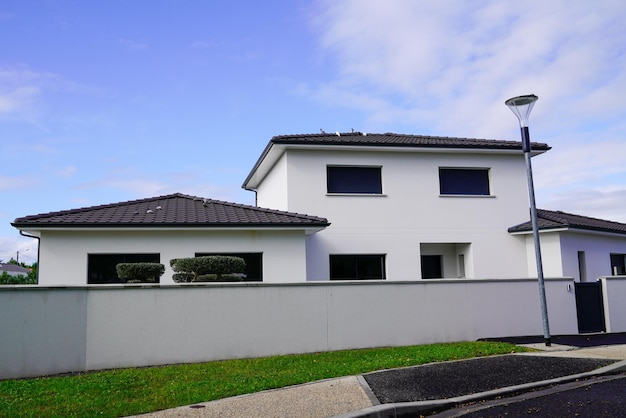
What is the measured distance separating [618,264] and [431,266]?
6878mm

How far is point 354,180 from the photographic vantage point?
64.7 feet

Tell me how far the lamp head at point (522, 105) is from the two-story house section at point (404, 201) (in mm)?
6153

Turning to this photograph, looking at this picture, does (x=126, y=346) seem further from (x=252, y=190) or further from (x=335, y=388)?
(x=252, y=190)

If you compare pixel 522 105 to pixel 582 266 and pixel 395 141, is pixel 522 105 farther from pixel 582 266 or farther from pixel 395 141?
pixel 582 266

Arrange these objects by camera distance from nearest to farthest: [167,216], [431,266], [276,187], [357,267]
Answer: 1. [167,216]
2. [357,267]
3. [276,187]
4. [431,266]

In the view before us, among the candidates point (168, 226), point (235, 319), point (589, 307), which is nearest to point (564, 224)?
point (589, 307)

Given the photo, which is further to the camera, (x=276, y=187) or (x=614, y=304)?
(x=276, y=187)

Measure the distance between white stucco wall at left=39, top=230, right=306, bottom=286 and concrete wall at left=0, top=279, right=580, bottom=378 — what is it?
9.49 ft

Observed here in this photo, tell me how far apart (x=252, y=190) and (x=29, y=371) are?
16.3 metres

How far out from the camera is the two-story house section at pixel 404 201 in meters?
19.0

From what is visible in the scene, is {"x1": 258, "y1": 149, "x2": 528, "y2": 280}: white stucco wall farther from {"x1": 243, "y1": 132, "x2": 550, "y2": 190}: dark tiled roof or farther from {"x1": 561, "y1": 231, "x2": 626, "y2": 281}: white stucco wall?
{"x1": 561, "y1": 231, "x2": 626, "y2": 281}: white stucco wall

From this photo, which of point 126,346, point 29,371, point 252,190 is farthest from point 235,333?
point 252,190

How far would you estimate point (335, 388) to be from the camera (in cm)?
881

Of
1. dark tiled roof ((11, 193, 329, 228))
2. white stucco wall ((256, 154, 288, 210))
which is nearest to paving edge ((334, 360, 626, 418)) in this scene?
dark tiled roof ((11, 193, 329, 228))
